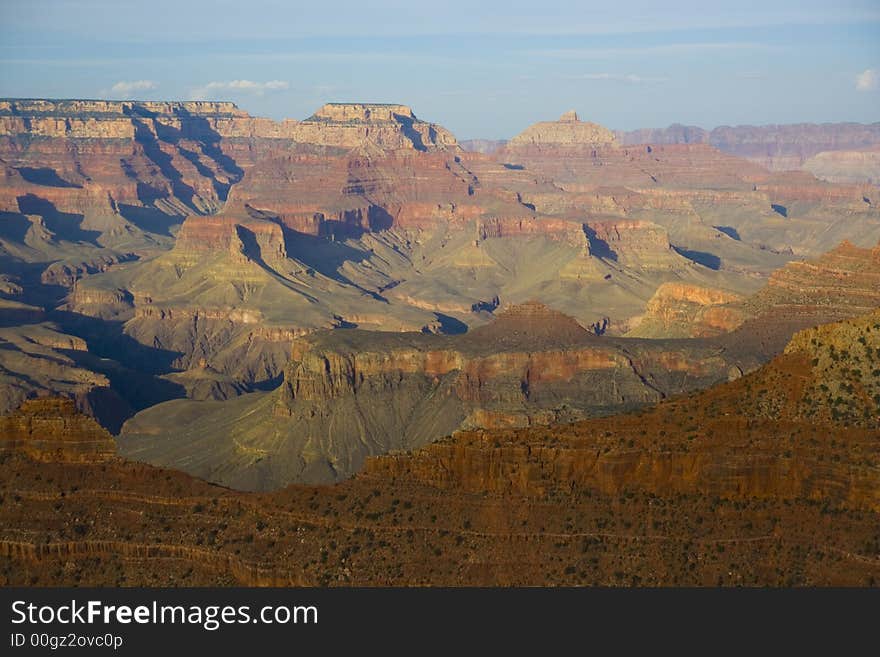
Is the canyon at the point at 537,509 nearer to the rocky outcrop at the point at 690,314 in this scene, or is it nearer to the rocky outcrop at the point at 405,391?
the rocky outcrop at the point at 405,391

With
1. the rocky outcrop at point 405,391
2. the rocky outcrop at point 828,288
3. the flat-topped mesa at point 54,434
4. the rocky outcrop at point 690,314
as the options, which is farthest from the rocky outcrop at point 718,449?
the rocky outcrop at point 690,314

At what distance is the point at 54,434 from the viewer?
64.4 m

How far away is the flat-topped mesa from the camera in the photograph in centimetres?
6388

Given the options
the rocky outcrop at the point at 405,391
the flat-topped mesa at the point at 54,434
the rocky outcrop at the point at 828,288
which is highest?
the rocky outcrop at the point at 828,288

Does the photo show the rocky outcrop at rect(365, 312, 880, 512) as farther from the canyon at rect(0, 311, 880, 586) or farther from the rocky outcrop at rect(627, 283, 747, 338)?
the rocky outcrop at rect(627, 283, 747, 338)

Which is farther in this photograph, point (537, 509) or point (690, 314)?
point (690, 314)

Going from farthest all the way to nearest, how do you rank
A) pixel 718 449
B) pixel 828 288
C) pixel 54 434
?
pixel 828 288, pixel 54 434, pixel 718 449

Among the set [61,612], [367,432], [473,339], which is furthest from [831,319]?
[61,612]

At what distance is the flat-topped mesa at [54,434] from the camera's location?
63.9 m

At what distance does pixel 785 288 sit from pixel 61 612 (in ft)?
380

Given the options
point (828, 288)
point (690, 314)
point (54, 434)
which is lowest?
point (54, 434)

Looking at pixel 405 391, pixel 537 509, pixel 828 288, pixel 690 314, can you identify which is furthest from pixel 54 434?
pixel 690 314

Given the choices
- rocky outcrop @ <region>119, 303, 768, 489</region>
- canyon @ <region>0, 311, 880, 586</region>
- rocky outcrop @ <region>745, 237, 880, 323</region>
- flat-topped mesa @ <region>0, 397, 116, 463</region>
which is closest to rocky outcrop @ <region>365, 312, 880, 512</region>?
canyon @ <region>0, 311, 880, 586</region>

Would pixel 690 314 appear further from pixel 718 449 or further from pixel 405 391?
pixel 718 449
